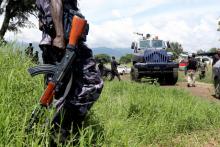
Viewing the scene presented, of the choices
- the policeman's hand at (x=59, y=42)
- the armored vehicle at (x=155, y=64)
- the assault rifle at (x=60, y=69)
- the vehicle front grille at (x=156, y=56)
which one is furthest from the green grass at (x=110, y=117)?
the vehicle front grille at (x=156, y=56)

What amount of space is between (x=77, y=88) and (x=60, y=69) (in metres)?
0.32

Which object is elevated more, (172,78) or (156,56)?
(156,56)

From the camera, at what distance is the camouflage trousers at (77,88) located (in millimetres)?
4375

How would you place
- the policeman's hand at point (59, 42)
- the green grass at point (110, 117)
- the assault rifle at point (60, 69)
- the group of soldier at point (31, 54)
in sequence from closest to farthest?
the green grass at point (110, 117) < the assault rifle at point (60, 69) < the policeman's hand at point (59, 42) < the group of soldier at point (31, 54)

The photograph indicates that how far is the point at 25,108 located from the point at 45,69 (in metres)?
0.43

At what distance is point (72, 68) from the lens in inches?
174

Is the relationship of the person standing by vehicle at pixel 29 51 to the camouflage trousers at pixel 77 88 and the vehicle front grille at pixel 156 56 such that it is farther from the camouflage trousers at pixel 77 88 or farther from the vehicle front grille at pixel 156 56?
the vehicle front grille at pixel 156 56

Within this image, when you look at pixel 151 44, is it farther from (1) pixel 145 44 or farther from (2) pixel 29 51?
(2) pixel 29 51

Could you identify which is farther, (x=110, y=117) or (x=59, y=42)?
(x=110, y=117)

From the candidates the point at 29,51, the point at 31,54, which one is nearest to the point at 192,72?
the point at 31,54

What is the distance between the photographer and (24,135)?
153 inches

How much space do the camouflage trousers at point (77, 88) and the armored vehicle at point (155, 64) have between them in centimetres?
1664

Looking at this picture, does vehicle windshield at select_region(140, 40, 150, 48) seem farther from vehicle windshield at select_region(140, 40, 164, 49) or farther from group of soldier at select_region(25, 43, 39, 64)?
group of soldier at select_region(25, 43, 39, 64)

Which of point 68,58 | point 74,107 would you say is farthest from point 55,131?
point 68,58
